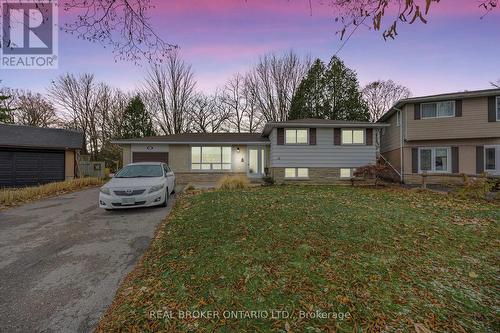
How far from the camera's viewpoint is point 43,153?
16.1 meters

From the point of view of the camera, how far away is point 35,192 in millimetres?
10336

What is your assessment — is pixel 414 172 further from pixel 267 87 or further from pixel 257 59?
pixel 257 59

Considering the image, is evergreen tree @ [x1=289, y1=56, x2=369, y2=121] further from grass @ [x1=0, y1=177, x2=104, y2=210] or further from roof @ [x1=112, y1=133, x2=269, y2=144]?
grass @ [x1=0, y1=177, x2=104, y2=210]

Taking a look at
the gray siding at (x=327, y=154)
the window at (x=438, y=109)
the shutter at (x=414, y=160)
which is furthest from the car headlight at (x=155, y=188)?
the window at (x=438, y=109)

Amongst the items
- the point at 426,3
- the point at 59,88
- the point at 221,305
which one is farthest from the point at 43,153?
the point at 426,3

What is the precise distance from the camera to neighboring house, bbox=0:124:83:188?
14781mm

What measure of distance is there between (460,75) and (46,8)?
1468 centimetres

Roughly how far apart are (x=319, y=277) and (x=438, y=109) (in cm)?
1634

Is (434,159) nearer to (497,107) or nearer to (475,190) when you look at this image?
(497,107)

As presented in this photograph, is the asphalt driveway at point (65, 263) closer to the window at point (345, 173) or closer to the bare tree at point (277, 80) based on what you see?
the window at point (345, 173)

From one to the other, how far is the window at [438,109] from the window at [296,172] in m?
8.03

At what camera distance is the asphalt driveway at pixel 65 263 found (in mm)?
2385

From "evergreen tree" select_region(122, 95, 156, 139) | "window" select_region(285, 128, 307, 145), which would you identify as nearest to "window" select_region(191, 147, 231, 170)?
→ "window" select_region(285, 128, 307, 145)

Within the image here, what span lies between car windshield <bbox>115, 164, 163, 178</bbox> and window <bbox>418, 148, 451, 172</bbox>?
15222mm
